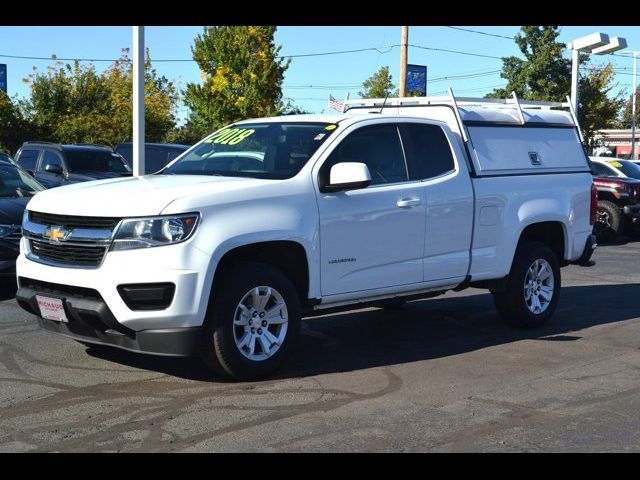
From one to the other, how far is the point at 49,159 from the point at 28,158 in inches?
26.4

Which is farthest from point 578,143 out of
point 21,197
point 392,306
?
point 21,197

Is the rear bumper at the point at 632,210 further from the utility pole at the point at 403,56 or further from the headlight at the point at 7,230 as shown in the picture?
the headlight at the point at 7,230

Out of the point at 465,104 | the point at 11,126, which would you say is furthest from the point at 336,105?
the point at 11,126

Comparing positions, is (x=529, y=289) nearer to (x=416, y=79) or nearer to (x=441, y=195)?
(x=441, y=195)

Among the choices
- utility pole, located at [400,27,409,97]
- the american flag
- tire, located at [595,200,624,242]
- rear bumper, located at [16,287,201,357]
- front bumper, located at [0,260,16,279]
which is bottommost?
tire, located at [595,200,624,242]

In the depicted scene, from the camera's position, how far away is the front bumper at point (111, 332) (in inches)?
230

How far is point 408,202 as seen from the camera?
7211 millimetres

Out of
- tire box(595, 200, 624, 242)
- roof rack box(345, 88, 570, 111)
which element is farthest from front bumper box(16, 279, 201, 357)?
tire box(595, 200, 624, 242)

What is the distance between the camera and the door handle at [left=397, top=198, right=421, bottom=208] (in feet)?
23.5

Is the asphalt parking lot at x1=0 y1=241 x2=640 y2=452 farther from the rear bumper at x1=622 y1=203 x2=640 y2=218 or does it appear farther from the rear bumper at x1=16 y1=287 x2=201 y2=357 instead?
the rear bumper at x1=622 y1=203 x2=640 y2=218

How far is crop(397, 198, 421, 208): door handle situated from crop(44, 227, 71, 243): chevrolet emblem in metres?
2.64

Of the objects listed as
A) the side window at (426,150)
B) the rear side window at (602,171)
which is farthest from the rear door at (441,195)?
the rear side window at (602,171)
